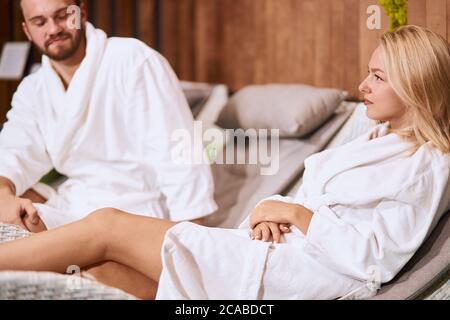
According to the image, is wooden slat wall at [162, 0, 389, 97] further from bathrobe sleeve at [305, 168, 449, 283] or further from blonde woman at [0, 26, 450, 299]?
bathrobe sleeve at [305, 168, 449, 283]

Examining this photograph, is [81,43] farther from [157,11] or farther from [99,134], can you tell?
[157,11]

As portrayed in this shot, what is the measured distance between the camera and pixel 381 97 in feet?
4.90

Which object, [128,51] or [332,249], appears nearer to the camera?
[332,249]

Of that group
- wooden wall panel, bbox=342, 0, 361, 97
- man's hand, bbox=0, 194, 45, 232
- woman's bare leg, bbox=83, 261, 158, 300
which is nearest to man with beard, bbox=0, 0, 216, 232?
man's hand, bbox=0, 194, 45, 232

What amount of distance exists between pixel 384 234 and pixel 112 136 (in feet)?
2.56

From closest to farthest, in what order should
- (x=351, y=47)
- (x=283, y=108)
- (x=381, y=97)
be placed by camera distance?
(x=381, y=97)
(x=351, y=47)
(x=283, y=108)

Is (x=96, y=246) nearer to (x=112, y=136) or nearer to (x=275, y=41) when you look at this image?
(x=112, y=136)

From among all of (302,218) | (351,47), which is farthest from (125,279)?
(351,47)

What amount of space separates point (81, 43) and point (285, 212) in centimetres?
73

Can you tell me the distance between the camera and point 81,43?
1806 millimetres

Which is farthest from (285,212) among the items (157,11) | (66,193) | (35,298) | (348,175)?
(157,11)

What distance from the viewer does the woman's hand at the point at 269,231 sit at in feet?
4.83

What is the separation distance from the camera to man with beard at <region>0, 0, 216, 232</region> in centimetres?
181

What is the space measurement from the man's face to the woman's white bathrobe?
0.62 meters
